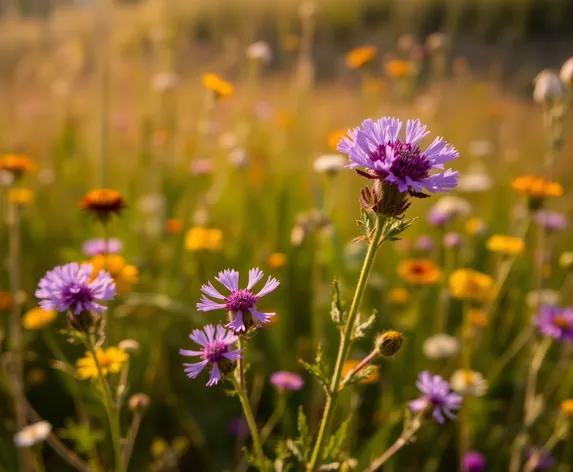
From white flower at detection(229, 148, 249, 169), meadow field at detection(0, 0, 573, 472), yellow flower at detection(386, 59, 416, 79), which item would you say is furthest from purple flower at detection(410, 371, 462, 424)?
yellow flower at detection(386, 59, 416, 79)

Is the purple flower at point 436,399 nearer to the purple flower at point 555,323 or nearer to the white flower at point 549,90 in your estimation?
the purple flower at point 555,323

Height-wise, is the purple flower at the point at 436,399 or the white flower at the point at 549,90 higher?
the white flower at the point at 549,90

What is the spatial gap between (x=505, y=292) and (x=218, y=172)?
1299mm

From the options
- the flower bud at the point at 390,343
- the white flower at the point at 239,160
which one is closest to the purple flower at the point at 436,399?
the flower bud at the point at 390,343

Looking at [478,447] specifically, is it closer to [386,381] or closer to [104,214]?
[386,381]

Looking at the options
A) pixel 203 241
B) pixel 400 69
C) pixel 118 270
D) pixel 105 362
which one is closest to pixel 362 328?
pixel 105 362

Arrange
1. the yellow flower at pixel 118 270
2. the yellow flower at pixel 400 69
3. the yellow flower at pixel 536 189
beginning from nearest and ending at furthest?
the yellow flower at pixel 118 270 < the yellow flower at pixel 536 189 < the yellow flower at pixel 400 69

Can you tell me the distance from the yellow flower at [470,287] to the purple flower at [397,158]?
2.80ft

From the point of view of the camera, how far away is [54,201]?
7.66ft

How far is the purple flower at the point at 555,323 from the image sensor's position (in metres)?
1.20

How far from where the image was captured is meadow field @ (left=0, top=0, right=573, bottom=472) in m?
0.64

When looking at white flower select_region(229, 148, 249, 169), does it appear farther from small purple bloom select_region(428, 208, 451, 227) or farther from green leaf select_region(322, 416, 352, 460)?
green leaf select_region(322, 416, 352, 460)

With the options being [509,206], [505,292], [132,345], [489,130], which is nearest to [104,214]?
[132,345]

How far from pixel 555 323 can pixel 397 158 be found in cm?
88
